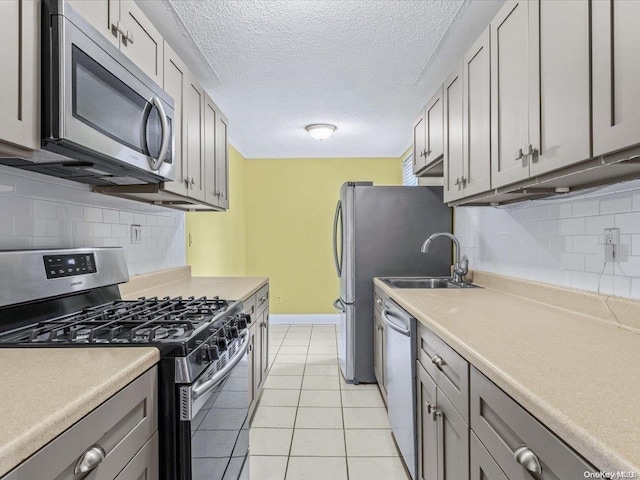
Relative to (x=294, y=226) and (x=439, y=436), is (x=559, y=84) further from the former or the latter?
(x=294, y=226)

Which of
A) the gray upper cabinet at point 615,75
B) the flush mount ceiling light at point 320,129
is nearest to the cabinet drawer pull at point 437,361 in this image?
the gray upper cabinet at point 615,75

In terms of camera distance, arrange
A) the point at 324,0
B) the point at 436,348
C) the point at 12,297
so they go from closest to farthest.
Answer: the point at 12,297 → the point at 436,348 → the point at 324,0

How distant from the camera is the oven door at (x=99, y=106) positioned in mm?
1098

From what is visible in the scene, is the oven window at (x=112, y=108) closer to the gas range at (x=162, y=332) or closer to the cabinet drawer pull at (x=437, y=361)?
the gas range at (x=162, y=332)

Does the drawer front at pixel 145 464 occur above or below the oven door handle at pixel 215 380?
below

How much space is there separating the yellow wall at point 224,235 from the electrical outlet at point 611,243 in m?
2.90

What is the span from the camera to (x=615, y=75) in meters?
0.99

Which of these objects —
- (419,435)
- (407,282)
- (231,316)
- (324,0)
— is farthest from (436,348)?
(324,0)

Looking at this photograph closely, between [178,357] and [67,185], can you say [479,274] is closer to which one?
[178,357]

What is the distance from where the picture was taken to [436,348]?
1.45m

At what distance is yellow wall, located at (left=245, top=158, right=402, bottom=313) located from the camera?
559 centimetres

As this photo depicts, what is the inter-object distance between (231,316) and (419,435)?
3.14 feet

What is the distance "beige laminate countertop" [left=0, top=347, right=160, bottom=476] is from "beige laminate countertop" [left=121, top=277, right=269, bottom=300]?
3.49 feet

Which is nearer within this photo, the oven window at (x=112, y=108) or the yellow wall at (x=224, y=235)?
the oven window at (x=112, y=108)
